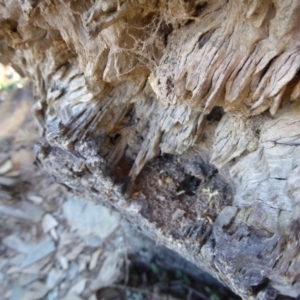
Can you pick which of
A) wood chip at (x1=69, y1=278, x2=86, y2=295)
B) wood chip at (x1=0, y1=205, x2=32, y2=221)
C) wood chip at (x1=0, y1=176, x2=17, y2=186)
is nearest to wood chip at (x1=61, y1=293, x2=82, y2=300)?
wood chip at (x1=69, y1=278, x2=86, y2=295)

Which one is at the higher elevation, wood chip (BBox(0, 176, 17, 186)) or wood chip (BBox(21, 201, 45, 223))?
wood chip (BBox(0, 176, 17, 186))

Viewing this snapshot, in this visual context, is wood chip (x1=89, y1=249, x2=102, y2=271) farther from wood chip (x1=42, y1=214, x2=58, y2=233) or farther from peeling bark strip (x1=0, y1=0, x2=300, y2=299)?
peeling bark strip (x1=0, y1=0, x2=300, y2=299)

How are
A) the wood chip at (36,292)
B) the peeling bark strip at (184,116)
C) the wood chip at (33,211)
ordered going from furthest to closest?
the wood chip at (33,211), the wood chip at (36,292), the peeling bark strip at (184,116)

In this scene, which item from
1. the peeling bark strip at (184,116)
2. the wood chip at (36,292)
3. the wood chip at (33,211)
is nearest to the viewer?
the peeling bark strip at (184,116)

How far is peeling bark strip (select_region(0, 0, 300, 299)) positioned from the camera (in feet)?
2.16

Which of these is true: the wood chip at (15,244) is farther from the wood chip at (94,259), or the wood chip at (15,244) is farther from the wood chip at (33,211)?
the wood chip at (94,259)

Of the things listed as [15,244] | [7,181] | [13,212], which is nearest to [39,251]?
[15,244]

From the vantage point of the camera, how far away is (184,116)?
89cm

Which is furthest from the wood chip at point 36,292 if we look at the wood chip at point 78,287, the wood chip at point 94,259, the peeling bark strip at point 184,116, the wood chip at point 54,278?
the peeling bark strip at point 184,116

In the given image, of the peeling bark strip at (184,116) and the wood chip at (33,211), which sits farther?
the wood chip at (33,211)

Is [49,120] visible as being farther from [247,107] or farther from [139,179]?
[247,107]

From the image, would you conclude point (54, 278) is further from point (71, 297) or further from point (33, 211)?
point (33, 211)

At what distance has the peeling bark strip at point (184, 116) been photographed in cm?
66

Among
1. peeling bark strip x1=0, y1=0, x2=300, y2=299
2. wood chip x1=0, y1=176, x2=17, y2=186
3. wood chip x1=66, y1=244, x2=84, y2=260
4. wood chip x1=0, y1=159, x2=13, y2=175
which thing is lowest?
wood chip x1=66, y1=244, x2=84, y2=260
